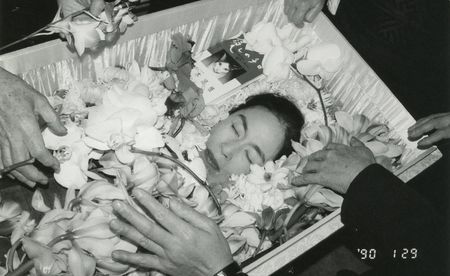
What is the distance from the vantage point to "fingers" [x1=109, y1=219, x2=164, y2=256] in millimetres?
708

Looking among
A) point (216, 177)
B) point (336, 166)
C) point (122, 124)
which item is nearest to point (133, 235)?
point (122, 124)

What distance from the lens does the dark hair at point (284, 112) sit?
3.91 ft

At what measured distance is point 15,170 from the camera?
85cm

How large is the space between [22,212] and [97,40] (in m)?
0.38

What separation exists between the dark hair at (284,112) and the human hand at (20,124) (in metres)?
0.53

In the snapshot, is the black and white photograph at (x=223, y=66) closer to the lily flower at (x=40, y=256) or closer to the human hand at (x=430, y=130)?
the human hand at (x=430, y=130)

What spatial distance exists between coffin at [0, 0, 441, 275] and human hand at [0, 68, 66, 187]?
0.13m

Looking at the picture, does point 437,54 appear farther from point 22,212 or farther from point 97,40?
point 22,212

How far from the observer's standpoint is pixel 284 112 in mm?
1218

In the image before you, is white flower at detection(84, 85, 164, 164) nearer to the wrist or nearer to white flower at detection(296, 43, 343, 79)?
the wrist

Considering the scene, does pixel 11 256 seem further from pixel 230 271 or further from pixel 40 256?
pixel 230 271

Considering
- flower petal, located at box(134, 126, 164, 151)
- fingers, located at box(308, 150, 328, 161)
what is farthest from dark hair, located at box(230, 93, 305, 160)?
flower petal, located at box(134, 126, 164, 151)

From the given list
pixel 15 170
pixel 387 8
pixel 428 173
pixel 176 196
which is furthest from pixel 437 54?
pixel 15 170

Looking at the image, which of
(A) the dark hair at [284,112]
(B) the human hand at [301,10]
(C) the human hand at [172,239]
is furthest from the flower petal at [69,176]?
(B) the human hand at [301,10]
